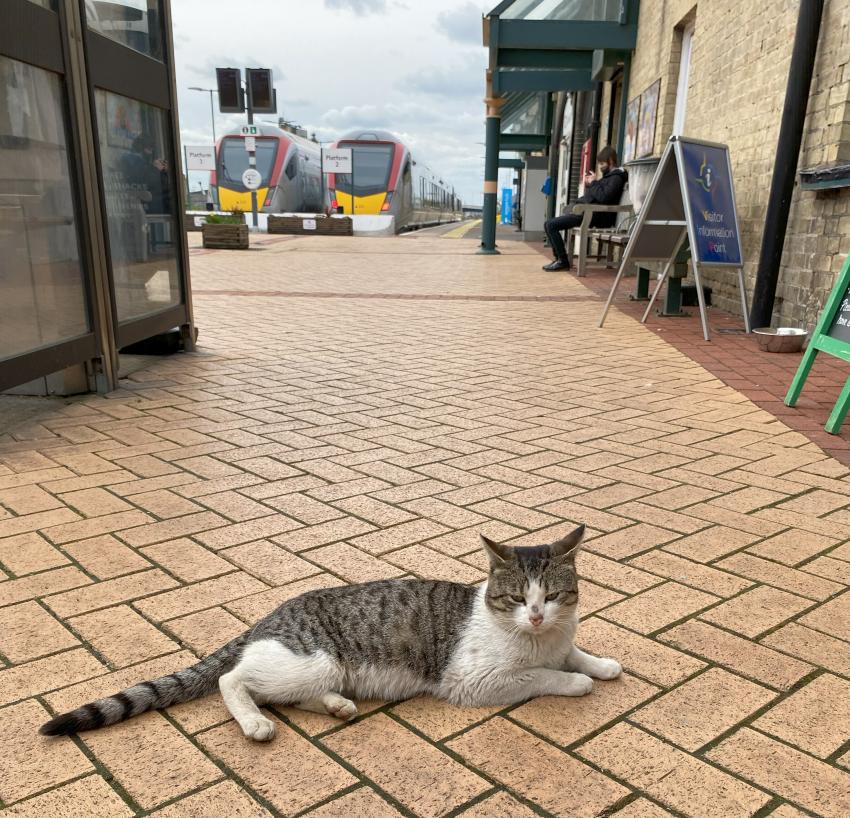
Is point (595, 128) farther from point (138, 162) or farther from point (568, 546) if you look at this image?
point (568, 546)

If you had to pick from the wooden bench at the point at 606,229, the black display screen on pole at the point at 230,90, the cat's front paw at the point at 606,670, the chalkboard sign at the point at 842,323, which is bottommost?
the cat's front paw at the point at 606,670

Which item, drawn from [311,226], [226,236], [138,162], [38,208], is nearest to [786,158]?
[138,162]

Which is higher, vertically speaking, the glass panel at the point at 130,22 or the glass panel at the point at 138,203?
the glass panel at the point at 130,22

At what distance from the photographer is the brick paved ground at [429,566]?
1.75 m

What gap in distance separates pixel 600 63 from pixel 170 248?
37.5 feet

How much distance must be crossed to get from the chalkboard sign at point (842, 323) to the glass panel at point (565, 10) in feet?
37.2

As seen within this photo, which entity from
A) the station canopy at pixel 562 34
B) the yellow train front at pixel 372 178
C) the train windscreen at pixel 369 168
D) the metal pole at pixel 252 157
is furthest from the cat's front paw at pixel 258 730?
the train windscreen at pixel 369 168

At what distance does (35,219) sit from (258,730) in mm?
3866

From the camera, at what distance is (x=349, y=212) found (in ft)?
94.8

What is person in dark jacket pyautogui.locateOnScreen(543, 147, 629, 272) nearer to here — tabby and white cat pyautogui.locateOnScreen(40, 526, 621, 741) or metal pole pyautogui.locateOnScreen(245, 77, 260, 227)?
tabby and white cat pyautogui.locateOnScreen(40, 526, 621, 741)

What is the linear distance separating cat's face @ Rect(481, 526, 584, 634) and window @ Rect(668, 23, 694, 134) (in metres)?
10.6

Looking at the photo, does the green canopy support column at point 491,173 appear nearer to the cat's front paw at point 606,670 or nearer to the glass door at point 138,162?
the glass door at point 138,162

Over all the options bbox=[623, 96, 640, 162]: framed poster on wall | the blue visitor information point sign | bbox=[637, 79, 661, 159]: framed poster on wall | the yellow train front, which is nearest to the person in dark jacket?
bbox=[637, 79, 661, 159]: framed poster on wall

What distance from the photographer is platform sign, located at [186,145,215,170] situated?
2695 cm
